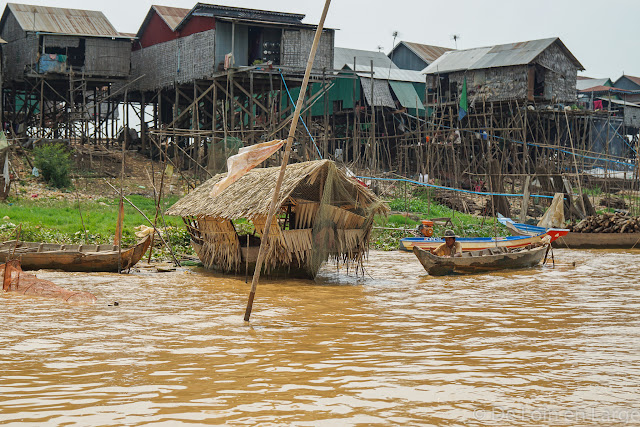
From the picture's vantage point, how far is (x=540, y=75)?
2861 centimetres

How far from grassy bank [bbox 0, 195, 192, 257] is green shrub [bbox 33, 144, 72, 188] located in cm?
172

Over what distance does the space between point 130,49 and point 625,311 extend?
Answer: 68.8 ft

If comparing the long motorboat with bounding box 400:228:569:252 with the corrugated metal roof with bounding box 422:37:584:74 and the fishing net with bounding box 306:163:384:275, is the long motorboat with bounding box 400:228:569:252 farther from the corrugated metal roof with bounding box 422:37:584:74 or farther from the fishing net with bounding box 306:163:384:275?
the corrugated metal roof with bounding box 422:37:584:74

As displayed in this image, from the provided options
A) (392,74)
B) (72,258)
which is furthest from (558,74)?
(72,258)

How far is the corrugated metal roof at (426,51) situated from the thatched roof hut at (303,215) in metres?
25.6

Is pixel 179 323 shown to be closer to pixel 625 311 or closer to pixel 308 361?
pixel 308 361

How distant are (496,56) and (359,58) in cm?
747

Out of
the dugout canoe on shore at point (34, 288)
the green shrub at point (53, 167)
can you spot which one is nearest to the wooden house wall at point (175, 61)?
the green shrub at point (53, 167)

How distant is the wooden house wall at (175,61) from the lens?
22672 mm

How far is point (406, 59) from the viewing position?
36.9m

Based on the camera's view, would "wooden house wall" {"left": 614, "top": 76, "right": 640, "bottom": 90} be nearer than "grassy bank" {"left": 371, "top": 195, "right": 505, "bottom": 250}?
No

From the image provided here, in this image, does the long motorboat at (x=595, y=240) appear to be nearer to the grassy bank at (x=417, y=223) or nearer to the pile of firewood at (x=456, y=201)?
the grassy bank at (x=417, y=223)

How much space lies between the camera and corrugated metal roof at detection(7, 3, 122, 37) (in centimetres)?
2503

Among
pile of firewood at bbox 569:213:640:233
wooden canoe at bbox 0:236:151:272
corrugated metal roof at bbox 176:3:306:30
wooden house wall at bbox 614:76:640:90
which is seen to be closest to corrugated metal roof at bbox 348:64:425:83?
corrugated metal roof at bbox 176:3:306:30
